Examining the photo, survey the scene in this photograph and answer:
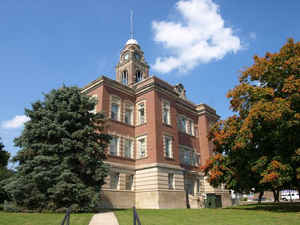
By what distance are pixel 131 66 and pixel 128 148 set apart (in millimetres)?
19335

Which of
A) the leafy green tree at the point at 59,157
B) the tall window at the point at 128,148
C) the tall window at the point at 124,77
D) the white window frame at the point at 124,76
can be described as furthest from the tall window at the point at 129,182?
the white window frame at the point at 124,76

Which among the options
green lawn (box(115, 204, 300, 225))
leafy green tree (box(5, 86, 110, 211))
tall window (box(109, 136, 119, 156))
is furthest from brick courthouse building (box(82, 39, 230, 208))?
green lawn (box(115, 204, 300, 225))

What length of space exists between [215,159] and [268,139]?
465 cm

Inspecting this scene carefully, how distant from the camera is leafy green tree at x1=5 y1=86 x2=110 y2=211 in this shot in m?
17.7

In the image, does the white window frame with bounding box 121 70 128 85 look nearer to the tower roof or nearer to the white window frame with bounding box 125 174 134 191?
the tower roof

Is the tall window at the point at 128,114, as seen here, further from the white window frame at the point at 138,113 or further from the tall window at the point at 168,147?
the tall window at the point at 168,147

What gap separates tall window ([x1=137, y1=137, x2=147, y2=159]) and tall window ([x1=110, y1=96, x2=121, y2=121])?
135 inches

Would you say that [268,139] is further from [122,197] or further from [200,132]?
[200,132]

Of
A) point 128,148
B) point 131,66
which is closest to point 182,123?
point 128,148

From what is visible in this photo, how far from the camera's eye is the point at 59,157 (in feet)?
61.9

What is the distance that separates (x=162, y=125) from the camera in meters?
29.8

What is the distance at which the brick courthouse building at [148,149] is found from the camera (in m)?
26.8

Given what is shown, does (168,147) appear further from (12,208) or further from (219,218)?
(12,208)

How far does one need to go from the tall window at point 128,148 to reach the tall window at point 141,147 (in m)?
0.83
